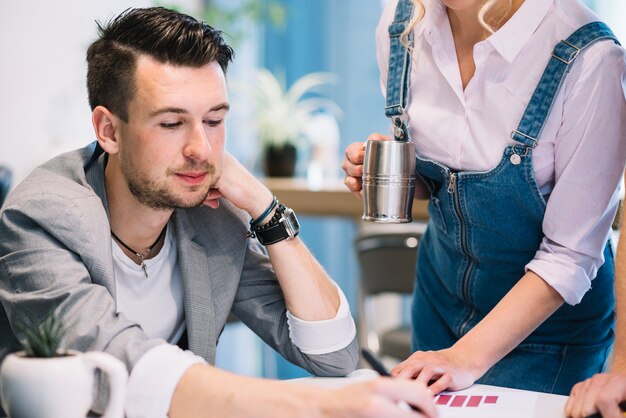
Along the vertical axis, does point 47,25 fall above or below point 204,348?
above

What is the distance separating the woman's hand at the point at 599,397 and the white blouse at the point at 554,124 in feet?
0.83

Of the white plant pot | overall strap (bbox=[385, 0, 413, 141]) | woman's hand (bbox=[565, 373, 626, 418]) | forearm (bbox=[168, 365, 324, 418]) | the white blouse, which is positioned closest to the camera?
the white plant pot

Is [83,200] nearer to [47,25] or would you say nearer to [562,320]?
[562,320]

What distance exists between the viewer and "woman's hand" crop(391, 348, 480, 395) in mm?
1401

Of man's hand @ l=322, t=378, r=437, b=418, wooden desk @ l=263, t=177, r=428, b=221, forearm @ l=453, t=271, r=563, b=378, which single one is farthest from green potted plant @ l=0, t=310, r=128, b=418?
wooden desk @ l=263, t=177, r=428, b=221

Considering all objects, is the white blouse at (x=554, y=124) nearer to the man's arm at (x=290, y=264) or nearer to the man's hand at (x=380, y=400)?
the man's arm at (x=290, y=264)

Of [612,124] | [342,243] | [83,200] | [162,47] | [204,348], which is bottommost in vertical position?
[342,243]

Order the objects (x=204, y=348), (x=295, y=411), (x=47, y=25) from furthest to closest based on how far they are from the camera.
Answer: (x=47, y=25) < (x=204, y=348) < (x=295, y=411)

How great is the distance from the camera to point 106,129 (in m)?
1.56

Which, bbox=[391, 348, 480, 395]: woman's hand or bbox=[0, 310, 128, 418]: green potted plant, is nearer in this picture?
bbox=[0, 310, 128, 418]: green potted plant

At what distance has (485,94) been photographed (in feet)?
5.21

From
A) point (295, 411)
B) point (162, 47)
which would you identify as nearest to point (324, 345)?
point (295, 411)

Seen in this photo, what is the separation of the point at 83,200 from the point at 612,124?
2.91 ft

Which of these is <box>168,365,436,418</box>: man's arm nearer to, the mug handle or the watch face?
the mug handle
